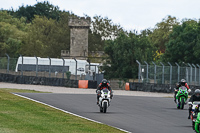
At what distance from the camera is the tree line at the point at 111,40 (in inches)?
2741

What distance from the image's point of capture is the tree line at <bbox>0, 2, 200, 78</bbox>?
6962cm

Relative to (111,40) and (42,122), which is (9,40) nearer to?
(111,40)

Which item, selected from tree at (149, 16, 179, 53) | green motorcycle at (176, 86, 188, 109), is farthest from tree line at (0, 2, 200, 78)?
green motorcycle at (176, 86, 188, 109)

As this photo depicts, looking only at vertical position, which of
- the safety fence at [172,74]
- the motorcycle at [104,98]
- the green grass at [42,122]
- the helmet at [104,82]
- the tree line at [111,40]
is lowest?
the green grass at [42,122]

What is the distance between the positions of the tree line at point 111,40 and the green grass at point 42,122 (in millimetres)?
48449

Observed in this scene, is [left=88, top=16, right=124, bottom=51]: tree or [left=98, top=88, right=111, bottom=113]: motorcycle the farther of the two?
[left=88, top=16, right=124, bottom=51]: tree

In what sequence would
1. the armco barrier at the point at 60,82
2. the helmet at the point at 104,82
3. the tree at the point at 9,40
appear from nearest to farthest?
1. the helmet at the point at 104,82
2. the armco barrier at the point at 60,82
3. the tree at the point at 9,40

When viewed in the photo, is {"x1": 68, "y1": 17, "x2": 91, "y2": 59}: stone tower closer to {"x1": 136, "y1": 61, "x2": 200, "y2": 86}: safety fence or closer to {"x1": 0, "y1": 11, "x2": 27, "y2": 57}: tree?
{"x1": 0, "y1": 11, "x2": 27, "y2": 57}: tree

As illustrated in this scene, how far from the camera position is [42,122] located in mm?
16016

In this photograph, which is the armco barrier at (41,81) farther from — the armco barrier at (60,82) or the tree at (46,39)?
the tree at (46,39)

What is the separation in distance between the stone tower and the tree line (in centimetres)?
585

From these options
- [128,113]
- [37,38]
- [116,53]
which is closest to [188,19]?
[37,38]

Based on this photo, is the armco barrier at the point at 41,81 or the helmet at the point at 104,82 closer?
the helmet at the point at 104,82

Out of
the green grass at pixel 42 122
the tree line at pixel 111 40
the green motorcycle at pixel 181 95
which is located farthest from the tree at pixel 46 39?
the green grass at pixel 42 122
